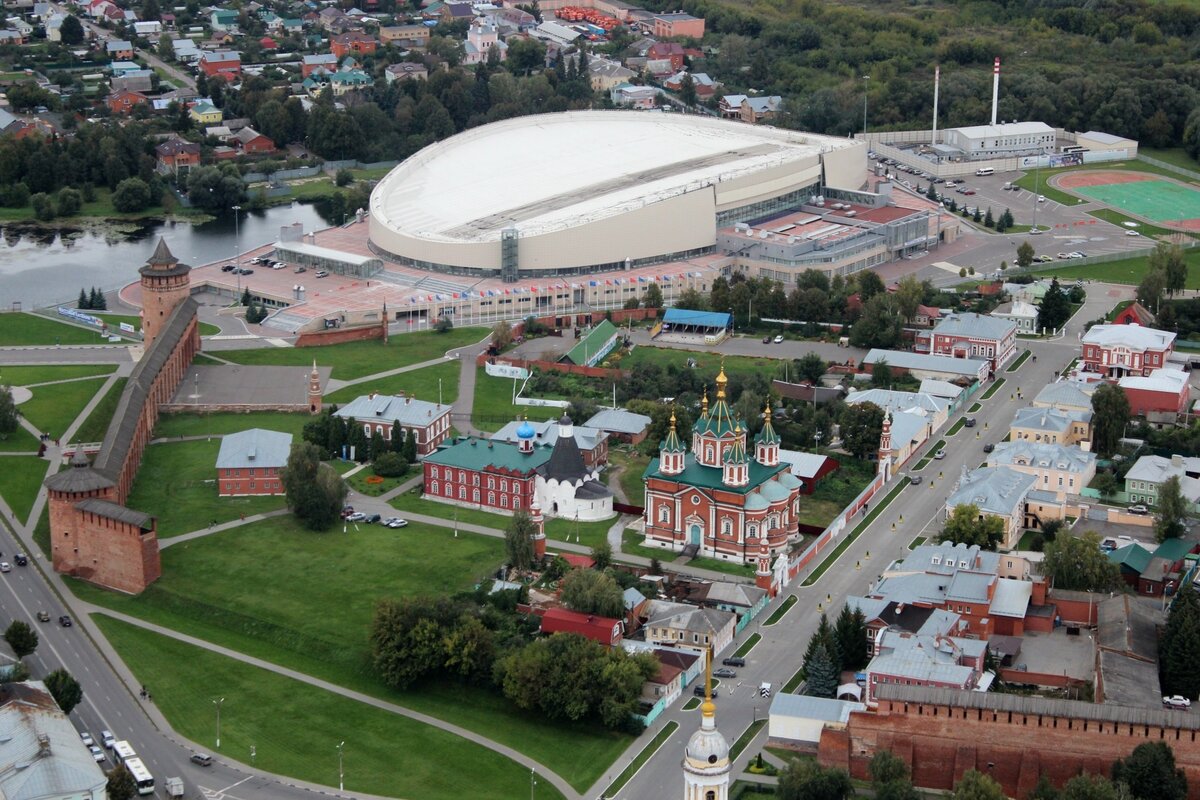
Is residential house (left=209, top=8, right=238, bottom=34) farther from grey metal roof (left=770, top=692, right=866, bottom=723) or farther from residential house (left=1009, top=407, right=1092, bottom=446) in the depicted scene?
grey metal roof (left=770, top=692, right=866, bottom=723)

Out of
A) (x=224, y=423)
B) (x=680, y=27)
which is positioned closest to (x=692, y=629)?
(x=224, y=423)

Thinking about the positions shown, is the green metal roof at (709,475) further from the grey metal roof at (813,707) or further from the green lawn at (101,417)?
the green lawn at (101,417)

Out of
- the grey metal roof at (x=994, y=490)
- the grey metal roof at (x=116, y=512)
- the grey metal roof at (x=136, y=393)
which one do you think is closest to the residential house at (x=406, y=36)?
the grey metal roof at (x=136, y=393)

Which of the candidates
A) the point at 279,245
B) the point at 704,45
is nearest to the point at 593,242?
the point at 279,245

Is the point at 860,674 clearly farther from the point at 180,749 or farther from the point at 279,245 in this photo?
the point at 279,245

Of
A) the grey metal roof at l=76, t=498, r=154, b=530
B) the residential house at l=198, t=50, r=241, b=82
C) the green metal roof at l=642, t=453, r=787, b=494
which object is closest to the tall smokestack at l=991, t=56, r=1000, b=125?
the residential house at l=198, t=50, r=241, b=82
